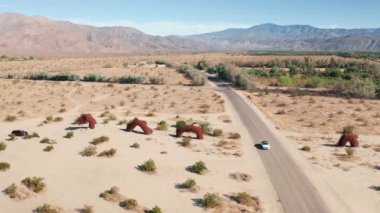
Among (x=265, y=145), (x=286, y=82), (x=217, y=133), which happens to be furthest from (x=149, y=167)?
(x=286, y=82)

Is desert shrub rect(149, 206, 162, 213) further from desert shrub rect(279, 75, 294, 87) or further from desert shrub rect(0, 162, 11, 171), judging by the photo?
desert shrub rect(279, 75, 294, 87)

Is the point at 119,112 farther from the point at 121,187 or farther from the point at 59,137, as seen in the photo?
the point at 121,187

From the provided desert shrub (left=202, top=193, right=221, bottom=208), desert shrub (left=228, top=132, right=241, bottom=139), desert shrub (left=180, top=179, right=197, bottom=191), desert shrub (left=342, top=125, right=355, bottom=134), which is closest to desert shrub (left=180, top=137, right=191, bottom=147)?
desert shrub (left=228, top=132, right=241, bottom=139)

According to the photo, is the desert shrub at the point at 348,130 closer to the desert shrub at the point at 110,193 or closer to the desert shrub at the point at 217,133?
the desert shrub at the point at 217,133

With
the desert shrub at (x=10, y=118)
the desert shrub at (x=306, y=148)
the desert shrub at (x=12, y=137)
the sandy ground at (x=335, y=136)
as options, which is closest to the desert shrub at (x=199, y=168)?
the sandy ground at (x=335, y=136)

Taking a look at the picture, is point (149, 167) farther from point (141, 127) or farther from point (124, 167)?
point (141, 127)

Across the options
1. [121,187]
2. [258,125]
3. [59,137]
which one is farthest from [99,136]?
[258,125]
